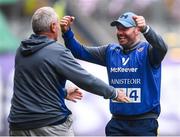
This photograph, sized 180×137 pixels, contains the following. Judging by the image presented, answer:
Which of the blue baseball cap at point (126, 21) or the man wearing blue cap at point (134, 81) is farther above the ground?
the blue baseball cap at point (126, 21)

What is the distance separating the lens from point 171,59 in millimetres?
13750

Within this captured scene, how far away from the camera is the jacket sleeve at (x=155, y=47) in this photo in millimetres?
7988

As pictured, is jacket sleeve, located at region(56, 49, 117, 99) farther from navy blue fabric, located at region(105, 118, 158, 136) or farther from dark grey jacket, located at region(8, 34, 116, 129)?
navy blue fabric, located at region(105, 118, 158, 136)

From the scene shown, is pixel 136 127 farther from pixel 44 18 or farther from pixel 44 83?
pixel 44 18

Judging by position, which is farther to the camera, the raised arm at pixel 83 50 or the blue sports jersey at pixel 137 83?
the raised arm at pixel 83 50

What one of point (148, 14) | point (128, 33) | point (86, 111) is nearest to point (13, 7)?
point (148, 14)

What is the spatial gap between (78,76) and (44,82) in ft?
1.02

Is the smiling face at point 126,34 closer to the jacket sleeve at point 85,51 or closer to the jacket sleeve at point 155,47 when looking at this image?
the jacket sleeve at point 155,47

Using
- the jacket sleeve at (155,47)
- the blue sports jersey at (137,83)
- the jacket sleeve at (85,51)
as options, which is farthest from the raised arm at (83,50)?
the jacket sleeve at (155,47)

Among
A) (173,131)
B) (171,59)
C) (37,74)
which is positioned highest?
(37,74)

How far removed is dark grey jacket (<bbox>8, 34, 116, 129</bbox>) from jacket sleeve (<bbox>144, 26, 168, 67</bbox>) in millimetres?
780

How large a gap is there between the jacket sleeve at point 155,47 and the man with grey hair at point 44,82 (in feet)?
2.38

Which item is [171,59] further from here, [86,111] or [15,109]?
[15,109]

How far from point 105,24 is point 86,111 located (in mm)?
5630
